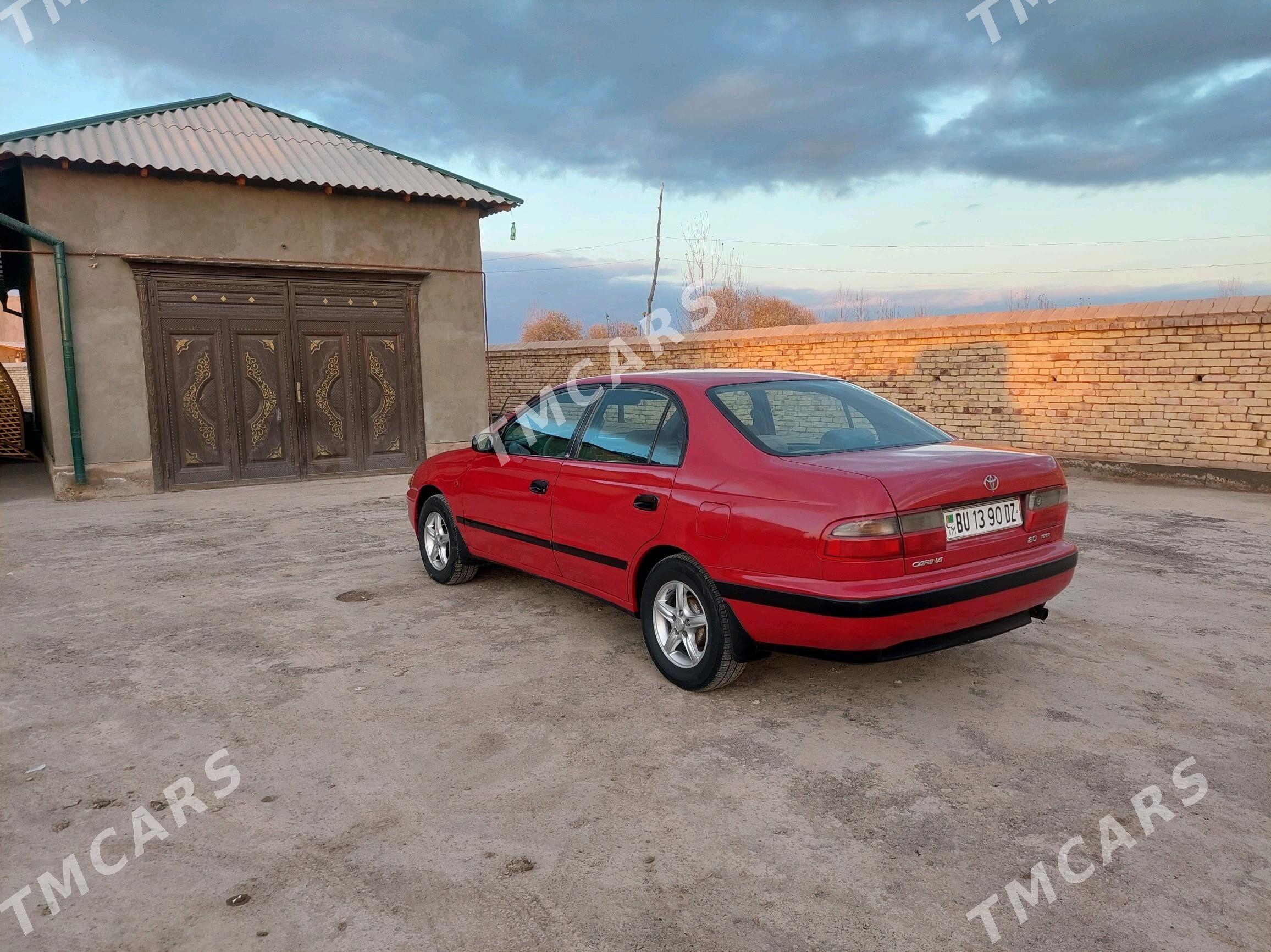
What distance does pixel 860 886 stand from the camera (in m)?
2.43

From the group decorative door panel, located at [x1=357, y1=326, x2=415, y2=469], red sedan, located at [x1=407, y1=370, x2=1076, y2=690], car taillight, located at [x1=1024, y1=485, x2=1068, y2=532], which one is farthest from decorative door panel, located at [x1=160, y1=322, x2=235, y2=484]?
car taillight, located at [x1=1024, y1=485, x2=1068, y2=532]

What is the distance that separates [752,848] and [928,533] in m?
1.40

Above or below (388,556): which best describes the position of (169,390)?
above

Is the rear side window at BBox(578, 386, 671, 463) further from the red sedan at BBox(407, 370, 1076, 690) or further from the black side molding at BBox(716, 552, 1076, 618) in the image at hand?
the black side molding at BBox(716, 552, 1076, 618)

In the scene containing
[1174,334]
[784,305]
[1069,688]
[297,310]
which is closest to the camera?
[1069,688]

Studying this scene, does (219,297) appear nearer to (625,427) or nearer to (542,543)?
(542,543)

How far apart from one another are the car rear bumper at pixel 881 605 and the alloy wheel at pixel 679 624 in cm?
30

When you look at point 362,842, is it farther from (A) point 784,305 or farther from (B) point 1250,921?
(A) point 784,305

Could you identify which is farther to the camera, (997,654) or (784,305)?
(784,305)

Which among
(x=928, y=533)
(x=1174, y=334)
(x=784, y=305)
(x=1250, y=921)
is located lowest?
(x=1250, y=921)

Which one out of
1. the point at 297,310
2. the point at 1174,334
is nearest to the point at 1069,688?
the point at 1174,334

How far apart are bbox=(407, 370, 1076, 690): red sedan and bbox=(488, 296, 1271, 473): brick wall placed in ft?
24.3

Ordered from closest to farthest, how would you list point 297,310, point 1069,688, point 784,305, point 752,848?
point 752,848 < point 1069,688 < point 297,310 < point 784,305

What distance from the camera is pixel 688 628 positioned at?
12.7ft
